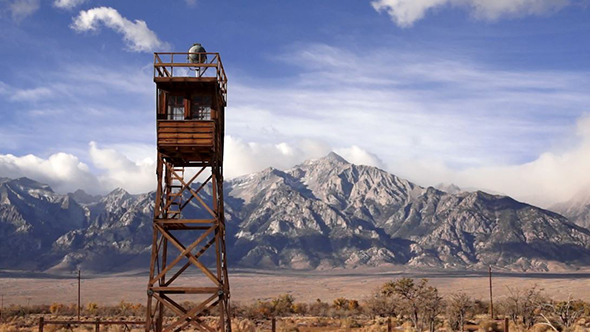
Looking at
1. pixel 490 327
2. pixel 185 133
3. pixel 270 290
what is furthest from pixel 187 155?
pixel 270 290

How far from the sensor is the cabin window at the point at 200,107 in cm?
2541

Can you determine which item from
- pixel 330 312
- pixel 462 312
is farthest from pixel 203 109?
pixel 330 312

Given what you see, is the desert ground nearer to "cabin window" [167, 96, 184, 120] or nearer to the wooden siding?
"cabin window" [167, 96, 184, 120]

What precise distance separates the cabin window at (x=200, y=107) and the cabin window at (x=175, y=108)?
46 centimetres

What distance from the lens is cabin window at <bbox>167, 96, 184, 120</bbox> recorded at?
25.4 m

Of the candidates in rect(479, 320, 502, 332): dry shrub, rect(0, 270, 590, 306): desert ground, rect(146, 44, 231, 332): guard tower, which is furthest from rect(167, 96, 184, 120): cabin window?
rect(0, 270, 590, 306): desert ground

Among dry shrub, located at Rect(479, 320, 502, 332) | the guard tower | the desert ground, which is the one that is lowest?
the desert ground

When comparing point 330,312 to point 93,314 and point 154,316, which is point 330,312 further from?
point 154,316

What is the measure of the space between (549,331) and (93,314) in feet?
142

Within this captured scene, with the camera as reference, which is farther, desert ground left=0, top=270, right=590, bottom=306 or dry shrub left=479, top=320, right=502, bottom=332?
desert ground left=0, top=270, right=590, bottom=306

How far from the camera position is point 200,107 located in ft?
83.6

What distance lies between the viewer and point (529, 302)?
41812 mm

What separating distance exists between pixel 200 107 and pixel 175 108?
3.35 ft

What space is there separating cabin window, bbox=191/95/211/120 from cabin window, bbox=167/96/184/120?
46 centimetres
